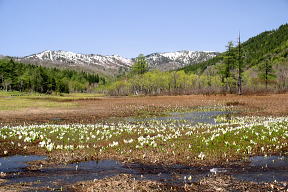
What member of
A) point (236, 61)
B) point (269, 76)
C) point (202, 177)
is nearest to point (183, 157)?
point (202, 177)

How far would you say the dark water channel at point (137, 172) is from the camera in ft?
36.5

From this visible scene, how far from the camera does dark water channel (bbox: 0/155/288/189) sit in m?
11.1

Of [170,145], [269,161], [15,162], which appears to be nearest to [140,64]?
[170,145]

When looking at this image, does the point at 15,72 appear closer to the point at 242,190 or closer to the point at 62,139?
the point at 62,139

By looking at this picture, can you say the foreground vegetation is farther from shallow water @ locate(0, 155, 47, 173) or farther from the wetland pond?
the wetland pond

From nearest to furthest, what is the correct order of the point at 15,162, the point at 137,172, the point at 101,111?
1. the point at 137,172
2. the point at 15,162
3. the point at 101,111

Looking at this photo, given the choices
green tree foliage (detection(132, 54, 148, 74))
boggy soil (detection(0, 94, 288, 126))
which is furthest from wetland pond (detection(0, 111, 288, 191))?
green tree foliage (detection(132, 54, 148, 74))

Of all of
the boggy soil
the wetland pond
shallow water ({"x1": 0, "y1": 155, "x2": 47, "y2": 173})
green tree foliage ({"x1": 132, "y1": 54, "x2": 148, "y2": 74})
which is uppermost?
green tree foliage ({"x1": 132, "y1": 54, "x2": 148, "y2": 74})

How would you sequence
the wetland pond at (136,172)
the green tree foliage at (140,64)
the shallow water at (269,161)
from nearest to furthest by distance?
the wetland pond at (136,172), the shallow water at (269,161), the green tree foliage at (140,64)

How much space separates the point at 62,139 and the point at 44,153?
3.49 metres

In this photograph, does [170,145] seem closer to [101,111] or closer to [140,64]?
[101,111]

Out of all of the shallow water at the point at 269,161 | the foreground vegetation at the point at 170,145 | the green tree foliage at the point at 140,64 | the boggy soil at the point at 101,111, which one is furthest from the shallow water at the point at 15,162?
the green tree foliage at the point at 140,64

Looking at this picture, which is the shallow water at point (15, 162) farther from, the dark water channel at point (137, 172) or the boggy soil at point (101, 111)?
the boggy soil at point (101, 111)

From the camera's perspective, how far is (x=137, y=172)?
40.8 ft
